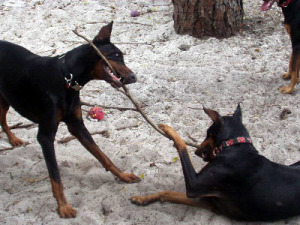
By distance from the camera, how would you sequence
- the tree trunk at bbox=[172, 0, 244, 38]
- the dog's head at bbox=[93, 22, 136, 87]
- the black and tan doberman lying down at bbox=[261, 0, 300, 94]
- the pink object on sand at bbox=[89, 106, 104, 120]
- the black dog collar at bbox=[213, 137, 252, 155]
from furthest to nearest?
the tree trunk at bbox=[172, 0, 244, 38]
the black and tan doberman lying down at bbox=[261, 0, 300, 94]
the pink object on sand at bbox=[89, 106, 104, 120]
the dog's head at bbox=[93, 22, 136, 87]
the black dog collar at bbox=[213, 137, 252, 155]

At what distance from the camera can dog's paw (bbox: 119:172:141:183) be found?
13.3 feet

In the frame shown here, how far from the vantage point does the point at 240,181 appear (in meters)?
3.24

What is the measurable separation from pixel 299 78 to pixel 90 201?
148 inches

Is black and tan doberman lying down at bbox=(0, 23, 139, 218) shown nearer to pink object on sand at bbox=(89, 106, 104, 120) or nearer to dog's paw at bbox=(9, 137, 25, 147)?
dog's paw at bbox=(9, 137, 25, 147)

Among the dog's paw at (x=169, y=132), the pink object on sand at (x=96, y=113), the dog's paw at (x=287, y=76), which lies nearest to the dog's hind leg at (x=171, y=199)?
the dog's paw at (x=169, y=132)

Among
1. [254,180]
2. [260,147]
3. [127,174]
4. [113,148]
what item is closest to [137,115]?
[113,148]

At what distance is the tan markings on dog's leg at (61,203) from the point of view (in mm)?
3522

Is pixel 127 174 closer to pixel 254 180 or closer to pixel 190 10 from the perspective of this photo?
pixel 254 180

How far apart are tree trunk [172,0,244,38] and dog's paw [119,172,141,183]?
144 inches

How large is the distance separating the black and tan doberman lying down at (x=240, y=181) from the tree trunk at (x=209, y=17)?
143 inches

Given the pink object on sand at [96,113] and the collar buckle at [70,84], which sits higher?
the collar buckle at [70,84]

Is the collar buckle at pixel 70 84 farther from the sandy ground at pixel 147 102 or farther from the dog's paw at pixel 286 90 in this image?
the dog's paw at pixel 286 90

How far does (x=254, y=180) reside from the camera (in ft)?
10.5

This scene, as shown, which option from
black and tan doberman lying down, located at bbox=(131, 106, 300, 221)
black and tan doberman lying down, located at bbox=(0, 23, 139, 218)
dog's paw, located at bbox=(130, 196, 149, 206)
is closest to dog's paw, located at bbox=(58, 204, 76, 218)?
black and tan doberman lying down, located at bbox=(0, 23, 139, 218)
